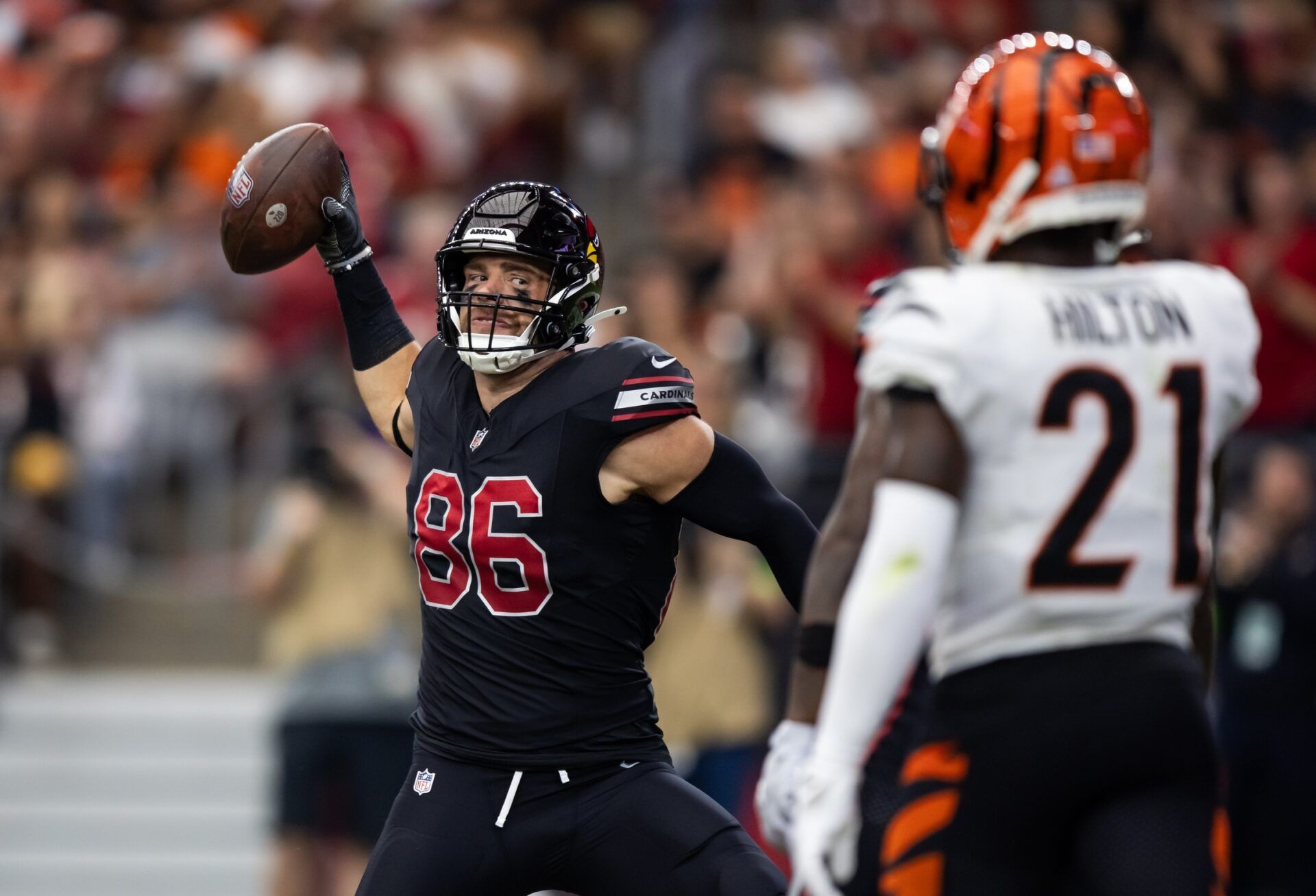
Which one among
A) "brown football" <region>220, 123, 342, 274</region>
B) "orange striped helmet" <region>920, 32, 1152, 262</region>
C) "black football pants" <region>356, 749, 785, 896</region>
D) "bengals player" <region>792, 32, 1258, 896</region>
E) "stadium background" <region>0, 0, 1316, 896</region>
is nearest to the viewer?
"bengals player" <region>792, 32, 1258, 896</region>

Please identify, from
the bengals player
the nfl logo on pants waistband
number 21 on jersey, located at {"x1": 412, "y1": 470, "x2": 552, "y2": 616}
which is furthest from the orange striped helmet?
the nfl logo on pants waistband

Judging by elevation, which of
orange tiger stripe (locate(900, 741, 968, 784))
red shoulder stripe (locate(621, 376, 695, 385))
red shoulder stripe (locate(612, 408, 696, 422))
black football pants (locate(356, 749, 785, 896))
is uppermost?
red shoulder stripe (locate(621, 376, 695, 385))

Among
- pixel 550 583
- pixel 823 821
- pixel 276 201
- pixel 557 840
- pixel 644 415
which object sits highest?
pixel 276 201

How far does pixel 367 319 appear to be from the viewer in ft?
13.4

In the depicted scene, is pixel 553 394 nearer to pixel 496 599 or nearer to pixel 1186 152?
pixel 496 599

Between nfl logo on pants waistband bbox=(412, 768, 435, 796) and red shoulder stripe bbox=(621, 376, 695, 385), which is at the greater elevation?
red shoulder stripe bbox=(621, 376, 695, 385)

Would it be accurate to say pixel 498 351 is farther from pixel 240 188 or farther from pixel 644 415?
pixel 240 188

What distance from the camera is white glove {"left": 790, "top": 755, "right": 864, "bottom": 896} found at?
2.69 metres

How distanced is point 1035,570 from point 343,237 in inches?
78.2

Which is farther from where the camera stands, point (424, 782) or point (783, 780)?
point (424, 782)

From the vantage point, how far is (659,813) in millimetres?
3498

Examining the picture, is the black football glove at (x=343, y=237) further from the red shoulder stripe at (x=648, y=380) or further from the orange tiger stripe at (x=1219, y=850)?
the orange tiger stripe at (x=1219, y=850)

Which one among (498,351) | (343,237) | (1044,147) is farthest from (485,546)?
(1044,147)

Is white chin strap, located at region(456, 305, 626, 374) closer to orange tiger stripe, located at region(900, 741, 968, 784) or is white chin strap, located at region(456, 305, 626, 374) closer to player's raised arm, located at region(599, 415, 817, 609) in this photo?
player's raised arm, located at region(599, 415, 817, 609)
